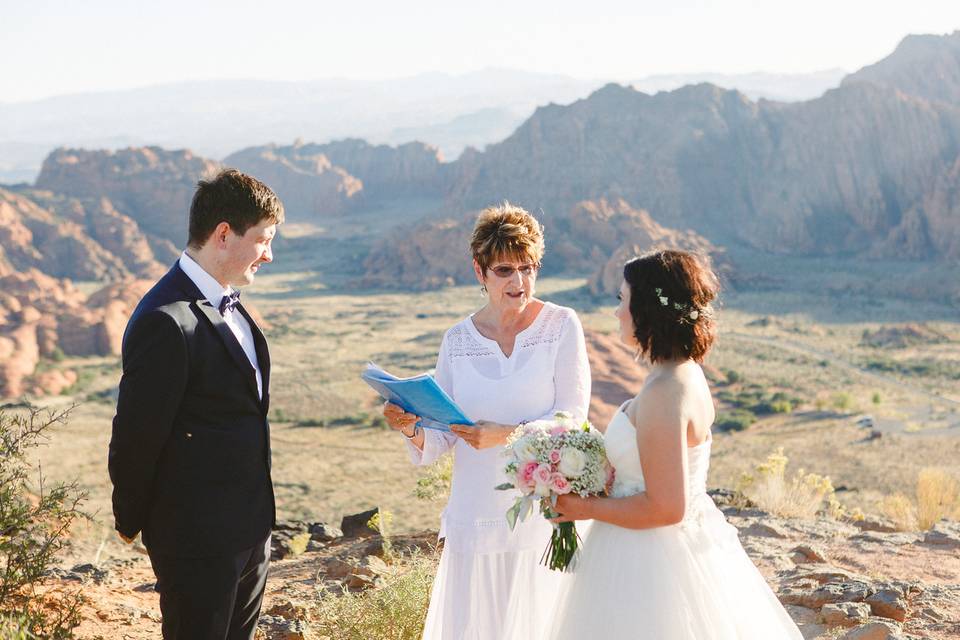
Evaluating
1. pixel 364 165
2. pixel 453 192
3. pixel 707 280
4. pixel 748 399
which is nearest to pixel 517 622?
pixel 707 280

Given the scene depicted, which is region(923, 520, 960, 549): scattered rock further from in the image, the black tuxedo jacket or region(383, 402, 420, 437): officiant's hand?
the black tuxedo jacket

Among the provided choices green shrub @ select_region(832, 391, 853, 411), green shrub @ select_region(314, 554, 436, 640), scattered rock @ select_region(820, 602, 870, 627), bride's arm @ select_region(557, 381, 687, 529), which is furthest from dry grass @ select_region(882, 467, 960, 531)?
green shrub @ select_region(832, 391, 853, 411)

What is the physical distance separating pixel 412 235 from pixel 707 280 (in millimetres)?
62088

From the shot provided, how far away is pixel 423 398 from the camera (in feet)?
10.8

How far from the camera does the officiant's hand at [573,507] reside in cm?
285

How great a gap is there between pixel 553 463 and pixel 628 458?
23 cm

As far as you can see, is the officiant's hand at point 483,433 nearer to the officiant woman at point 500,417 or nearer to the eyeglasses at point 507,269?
the officiant woman at point 500,417

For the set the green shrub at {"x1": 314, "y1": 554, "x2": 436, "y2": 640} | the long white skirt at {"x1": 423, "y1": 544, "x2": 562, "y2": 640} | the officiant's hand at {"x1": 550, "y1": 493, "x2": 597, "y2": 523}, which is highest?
the officiant's hand at {"x1": 550, "y1": 493, "x2": 597, "y2": 523}

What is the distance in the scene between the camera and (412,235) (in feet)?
211

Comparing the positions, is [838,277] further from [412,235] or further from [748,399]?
[748,399]

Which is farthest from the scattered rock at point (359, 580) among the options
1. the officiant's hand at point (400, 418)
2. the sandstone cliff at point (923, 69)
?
the sandstone cliff at point (923, 69)

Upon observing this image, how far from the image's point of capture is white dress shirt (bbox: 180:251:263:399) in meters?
3.01

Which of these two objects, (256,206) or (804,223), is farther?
(804,223)

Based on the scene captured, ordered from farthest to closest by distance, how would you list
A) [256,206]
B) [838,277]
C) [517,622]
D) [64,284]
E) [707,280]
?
[838,277], [64,284], [517,622], [256,206], [707,280]
